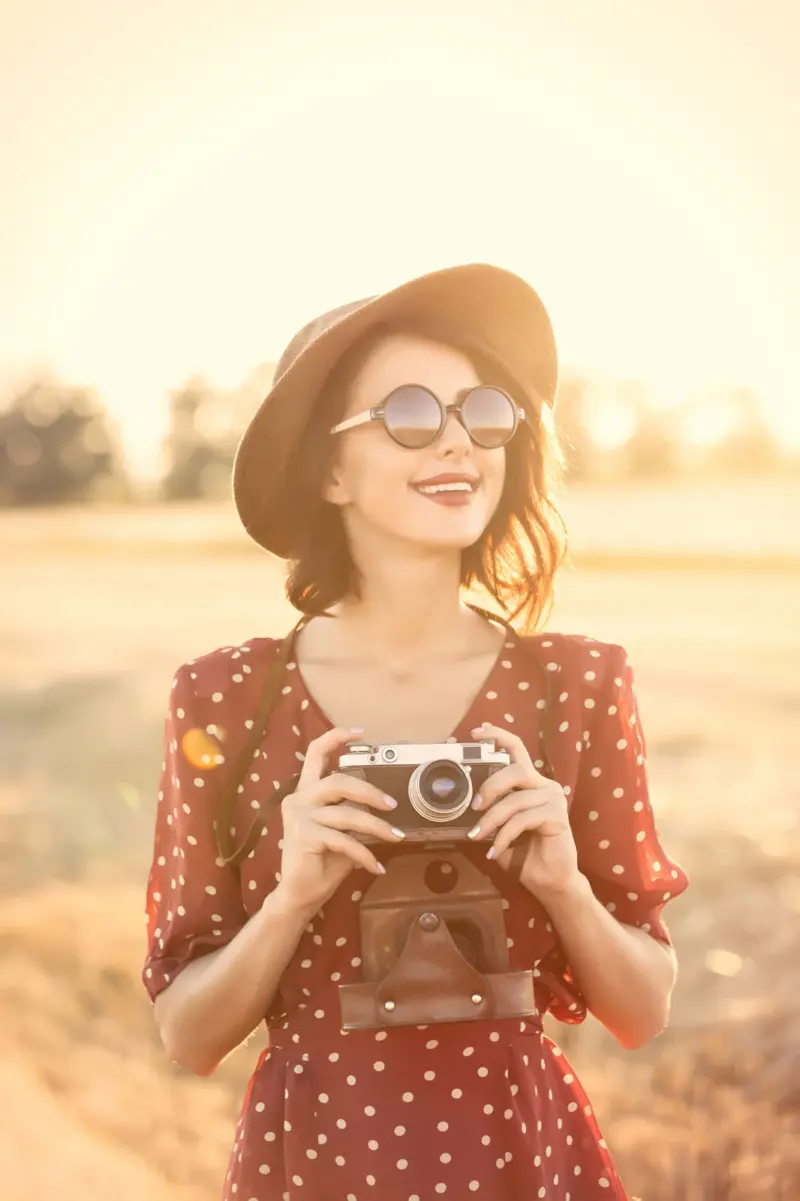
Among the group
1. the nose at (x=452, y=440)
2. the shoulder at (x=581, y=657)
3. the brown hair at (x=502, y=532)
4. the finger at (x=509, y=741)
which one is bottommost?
the finger at (x=509, y=741)

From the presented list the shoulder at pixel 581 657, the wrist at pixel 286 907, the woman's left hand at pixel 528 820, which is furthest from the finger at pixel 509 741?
the wrist at pixel 286 907

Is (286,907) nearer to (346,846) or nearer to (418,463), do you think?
(346,846)

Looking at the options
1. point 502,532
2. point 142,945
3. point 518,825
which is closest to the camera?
point 518,825

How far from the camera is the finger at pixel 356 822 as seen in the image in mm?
1741

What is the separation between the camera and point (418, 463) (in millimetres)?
1927

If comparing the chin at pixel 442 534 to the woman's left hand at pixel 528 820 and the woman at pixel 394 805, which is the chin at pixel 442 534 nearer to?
the woman at pixel 394 805

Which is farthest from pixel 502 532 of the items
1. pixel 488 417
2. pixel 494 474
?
pixel 488 417

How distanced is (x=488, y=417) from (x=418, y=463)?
139 millimetres

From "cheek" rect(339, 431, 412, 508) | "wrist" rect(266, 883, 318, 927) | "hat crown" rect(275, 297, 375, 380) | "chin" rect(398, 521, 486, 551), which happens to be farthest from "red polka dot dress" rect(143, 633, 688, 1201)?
"hat crown" rect(275, 297, 375, 380)

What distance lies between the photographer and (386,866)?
71.6 inches

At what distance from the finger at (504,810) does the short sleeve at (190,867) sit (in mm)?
454

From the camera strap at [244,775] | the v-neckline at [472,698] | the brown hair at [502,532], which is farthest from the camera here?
the brown hair at [502,532]

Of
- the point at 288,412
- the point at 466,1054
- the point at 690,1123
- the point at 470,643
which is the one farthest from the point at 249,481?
the point at 690,1123

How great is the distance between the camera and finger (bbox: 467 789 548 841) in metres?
1.73
